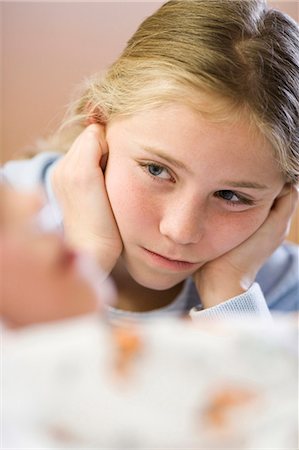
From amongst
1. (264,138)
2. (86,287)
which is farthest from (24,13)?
(86,287)

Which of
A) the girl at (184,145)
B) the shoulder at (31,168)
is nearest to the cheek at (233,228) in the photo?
the girl at (184,145)

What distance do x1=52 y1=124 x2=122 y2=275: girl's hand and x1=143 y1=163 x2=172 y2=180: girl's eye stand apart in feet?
0.11

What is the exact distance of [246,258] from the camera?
0.51 metres

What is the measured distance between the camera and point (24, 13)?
0.41 meters

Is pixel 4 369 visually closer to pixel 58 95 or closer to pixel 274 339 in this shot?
pixel 274 339

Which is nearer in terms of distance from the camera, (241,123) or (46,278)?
(46,278)

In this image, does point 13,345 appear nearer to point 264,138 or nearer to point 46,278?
point 46,278

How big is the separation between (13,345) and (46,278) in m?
0.03

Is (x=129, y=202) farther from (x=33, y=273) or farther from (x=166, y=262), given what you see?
(x=33, y=273)

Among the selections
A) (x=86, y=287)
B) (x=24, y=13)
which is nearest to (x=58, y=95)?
(x=24, y=13)

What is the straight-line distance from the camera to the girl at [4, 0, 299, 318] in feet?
1.23

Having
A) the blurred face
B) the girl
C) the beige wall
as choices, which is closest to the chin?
the girl

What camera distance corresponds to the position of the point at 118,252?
1.23 feet

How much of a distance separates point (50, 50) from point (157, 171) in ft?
0.35
